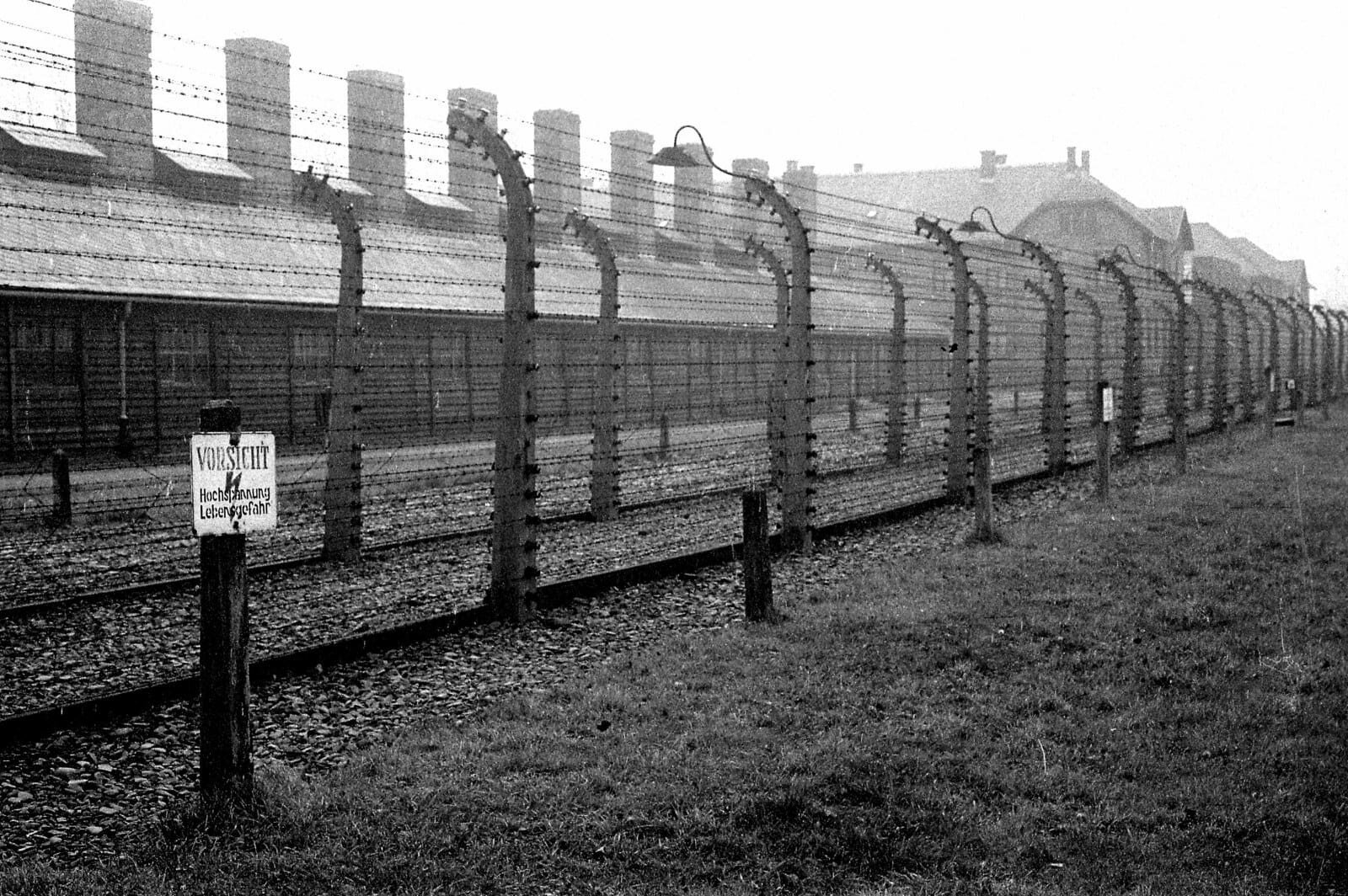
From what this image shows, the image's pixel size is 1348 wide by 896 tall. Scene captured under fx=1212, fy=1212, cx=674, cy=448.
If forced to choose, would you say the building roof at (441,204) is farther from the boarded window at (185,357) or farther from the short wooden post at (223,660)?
the short wooden post at (223,660)

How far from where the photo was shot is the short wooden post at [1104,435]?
13906 mm

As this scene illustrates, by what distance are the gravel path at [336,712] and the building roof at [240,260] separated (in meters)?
6.56

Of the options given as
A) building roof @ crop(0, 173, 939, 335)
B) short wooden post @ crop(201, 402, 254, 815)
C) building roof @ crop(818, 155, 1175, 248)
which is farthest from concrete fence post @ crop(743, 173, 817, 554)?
building roof @ crop(818, 155, 1175, 248)

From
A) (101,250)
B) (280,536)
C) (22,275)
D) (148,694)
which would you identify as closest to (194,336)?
(101,250)

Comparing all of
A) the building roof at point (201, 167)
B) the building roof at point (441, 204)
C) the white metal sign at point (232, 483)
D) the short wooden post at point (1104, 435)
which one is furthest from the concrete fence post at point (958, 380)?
the building roof at point (441, 204)

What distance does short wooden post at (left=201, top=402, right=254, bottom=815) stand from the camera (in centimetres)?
457

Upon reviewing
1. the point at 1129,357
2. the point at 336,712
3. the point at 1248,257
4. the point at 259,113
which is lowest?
the point at 336,712

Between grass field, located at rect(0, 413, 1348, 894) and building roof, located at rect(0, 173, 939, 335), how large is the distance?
8.02 m

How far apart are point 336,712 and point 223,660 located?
1.52 meters

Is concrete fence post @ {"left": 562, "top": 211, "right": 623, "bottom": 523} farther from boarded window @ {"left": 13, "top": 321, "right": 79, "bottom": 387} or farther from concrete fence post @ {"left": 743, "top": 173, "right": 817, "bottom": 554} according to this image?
boarded window @ {"left": 13, "top": 321, "right": 79, "bottom": 387}

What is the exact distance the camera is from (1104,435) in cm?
1395

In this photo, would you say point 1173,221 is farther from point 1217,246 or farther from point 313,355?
point 313,355

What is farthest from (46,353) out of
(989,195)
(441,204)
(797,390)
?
(989,195)

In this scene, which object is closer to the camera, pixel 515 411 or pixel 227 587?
pixel 227 587
